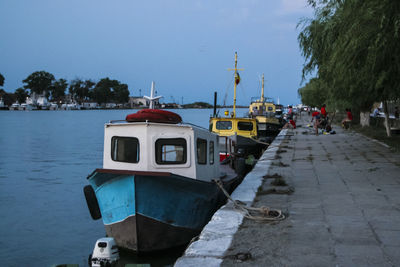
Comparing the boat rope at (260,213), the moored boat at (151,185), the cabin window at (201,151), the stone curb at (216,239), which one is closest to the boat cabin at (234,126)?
the cabin window at (201,151)

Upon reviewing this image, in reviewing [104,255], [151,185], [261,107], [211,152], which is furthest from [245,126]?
[261,107]

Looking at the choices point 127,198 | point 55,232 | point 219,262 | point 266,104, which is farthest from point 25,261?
point 266,104

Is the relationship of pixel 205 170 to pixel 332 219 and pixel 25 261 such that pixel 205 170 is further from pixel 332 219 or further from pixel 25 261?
pixel 25 261

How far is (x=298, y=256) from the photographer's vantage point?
214 inches

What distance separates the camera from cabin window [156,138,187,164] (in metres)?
8.55

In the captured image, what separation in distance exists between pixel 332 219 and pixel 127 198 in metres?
3.45

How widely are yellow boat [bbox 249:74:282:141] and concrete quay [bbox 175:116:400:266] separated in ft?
62.6

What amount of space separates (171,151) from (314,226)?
10.5ft

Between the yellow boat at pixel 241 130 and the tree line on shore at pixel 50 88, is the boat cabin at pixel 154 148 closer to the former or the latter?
the yellow boat at pixel 241 130

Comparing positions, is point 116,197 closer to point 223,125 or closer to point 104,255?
point 104,255

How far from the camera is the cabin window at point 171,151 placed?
336 inches

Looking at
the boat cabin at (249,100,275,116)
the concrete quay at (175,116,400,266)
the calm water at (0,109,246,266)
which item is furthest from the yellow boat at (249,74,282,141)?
the concrete quay at (175,116,400,266)

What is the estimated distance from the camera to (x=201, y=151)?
31.4ft

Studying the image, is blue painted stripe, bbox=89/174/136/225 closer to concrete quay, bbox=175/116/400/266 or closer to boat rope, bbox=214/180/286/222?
concrete quay, bbox=175/116/400/266
